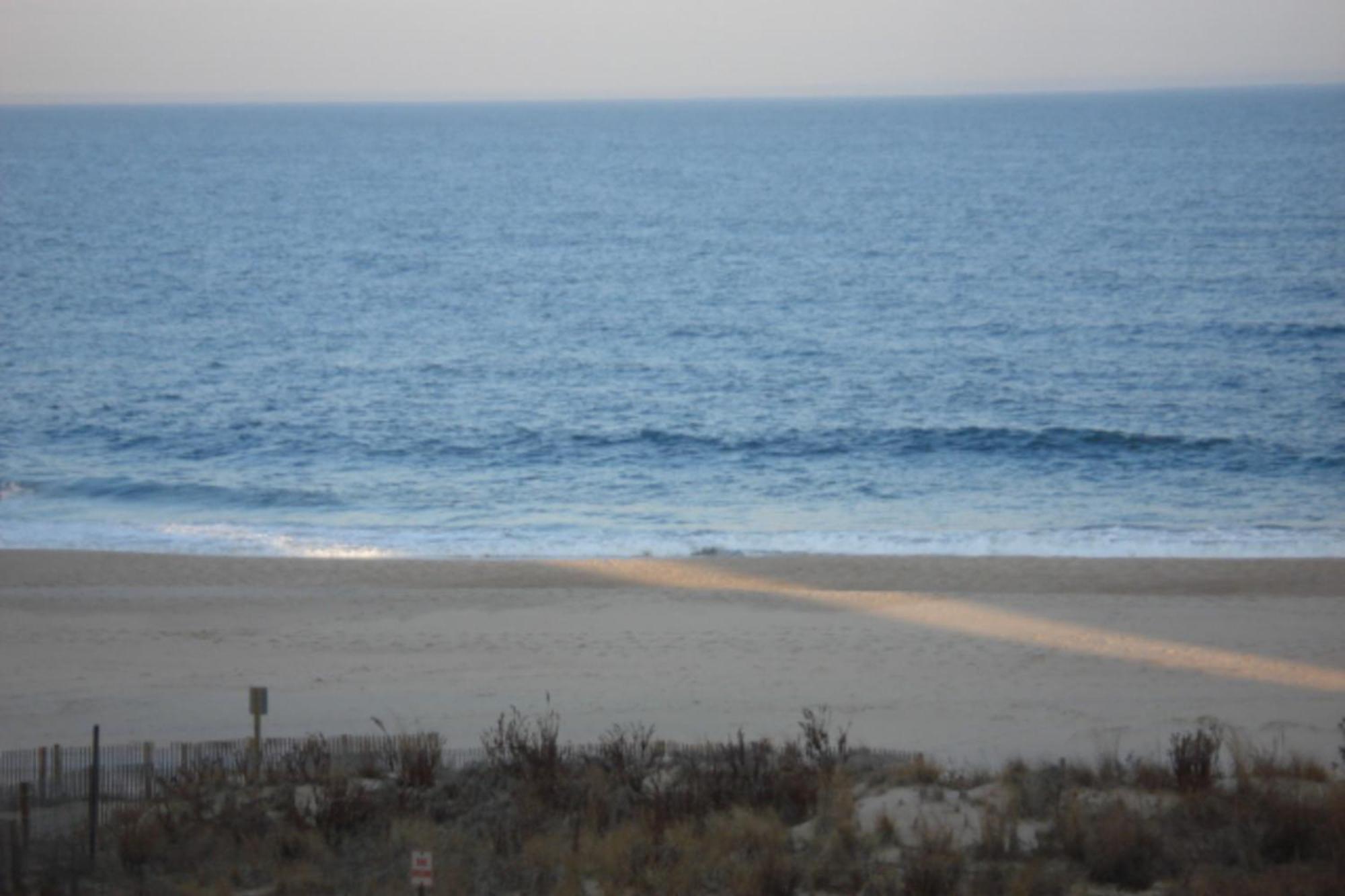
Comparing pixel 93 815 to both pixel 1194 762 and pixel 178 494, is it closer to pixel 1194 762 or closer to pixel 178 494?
pixel 1194 762

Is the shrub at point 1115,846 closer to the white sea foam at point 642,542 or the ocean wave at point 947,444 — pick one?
the white sea foam at point 642,542

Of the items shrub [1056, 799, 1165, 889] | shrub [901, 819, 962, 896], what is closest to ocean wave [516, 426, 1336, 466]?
shrub [1056, 799, 1165, 889]

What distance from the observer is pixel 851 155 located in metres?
127

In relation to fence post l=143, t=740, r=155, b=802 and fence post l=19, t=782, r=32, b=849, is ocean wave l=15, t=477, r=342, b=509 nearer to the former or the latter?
fence post l=143, t=740, r=155, b=802

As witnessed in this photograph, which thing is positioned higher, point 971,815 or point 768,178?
point 768,178

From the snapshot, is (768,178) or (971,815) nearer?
(971,815)

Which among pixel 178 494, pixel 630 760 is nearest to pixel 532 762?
pixel 630 760

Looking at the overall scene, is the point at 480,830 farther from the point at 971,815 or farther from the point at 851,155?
the point at 851,155

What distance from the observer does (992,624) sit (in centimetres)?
1866

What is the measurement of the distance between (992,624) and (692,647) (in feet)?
13.2

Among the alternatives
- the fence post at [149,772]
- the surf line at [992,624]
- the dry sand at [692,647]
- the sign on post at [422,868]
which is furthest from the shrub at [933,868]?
the surf line at [992,624]

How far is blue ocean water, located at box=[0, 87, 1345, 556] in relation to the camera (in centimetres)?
2580

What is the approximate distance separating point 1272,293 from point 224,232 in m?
49.1

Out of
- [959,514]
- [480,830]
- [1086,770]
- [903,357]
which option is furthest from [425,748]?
[903,357]
